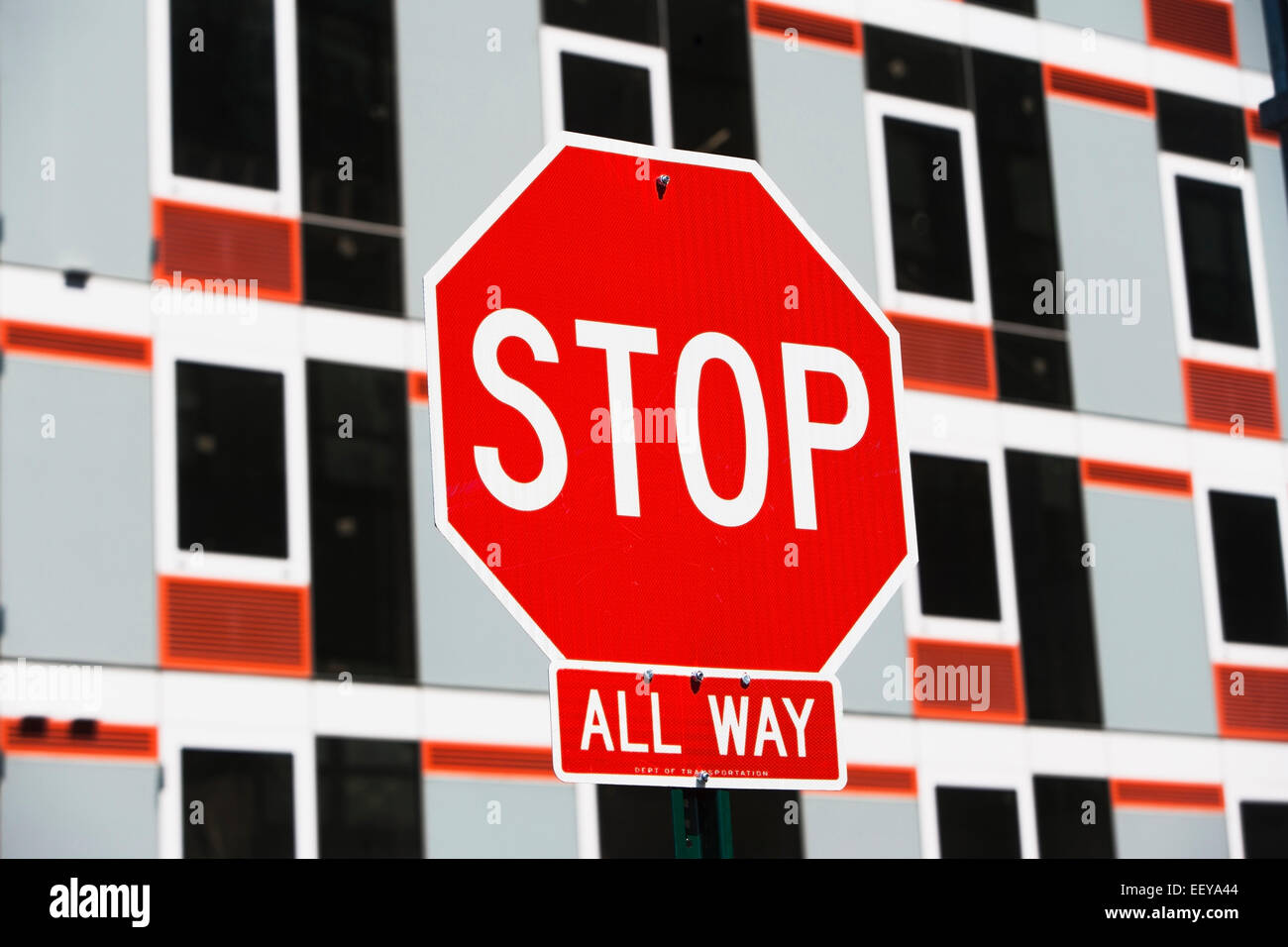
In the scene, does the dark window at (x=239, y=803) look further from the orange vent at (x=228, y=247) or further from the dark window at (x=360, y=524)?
the orange vent at (x=228, y=247)

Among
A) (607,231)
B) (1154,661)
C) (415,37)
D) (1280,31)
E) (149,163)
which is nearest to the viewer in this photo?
(607,231)

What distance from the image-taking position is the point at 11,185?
15805mm

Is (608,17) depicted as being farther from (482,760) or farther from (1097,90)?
(482,760)

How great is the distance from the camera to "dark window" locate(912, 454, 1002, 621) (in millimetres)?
19047

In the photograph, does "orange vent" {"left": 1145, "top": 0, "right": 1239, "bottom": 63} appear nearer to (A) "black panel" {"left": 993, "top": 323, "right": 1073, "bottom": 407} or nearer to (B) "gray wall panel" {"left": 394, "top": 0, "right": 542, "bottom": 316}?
(A) "black panel" {"left": 993, "top": 323, "right": 1073, "bottom": 407}

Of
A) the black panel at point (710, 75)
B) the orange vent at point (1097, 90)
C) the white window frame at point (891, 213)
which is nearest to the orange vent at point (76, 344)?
the black panel at point (710, 75)

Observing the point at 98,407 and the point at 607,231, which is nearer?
the point at 607,231

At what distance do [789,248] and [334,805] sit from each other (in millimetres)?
12643

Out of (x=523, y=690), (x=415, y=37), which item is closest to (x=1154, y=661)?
(x=523, y=690)

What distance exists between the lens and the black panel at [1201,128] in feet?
71.4

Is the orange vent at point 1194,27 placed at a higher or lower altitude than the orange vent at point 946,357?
higher

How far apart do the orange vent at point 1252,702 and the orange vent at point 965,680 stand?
250 centimetres

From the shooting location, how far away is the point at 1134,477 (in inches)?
805

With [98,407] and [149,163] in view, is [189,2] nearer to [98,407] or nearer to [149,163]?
[149,163]
